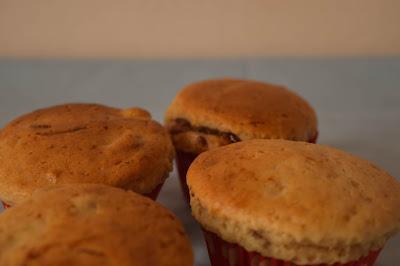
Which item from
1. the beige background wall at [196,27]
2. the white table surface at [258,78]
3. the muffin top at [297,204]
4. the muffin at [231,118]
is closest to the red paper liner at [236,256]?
the muffin top at [297,204]

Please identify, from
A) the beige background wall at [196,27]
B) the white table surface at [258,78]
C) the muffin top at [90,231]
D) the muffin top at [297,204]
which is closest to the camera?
the muffin top at [90,231]

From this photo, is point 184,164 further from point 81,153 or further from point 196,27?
point 196,27

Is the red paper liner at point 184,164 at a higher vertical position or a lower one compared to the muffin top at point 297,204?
lower

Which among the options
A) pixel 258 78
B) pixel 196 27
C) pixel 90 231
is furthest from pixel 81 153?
pixel 196 27

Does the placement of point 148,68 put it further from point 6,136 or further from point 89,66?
point 6,136

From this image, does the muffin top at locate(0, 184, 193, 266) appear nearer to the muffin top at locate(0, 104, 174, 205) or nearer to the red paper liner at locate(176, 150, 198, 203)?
the muffin top at locate(0, 104, 174, 205)

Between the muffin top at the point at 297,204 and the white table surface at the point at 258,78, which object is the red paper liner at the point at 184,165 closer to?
the muffin top at the point at 297,204

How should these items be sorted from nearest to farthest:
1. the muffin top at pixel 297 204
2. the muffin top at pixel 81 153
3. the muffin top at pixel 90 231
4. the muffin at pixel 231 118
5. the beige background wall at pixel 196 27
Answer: the muffin top at pixel 90 231
the muffin top at pixel 297 204
the muffin top at pixel 81 153
the muffin at pixel 231 118
the beige background wall at pixel 196 27
